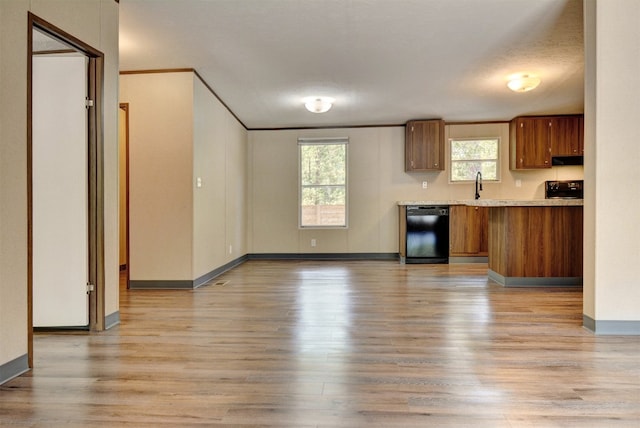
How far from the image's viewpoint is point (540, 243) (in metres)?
4.44

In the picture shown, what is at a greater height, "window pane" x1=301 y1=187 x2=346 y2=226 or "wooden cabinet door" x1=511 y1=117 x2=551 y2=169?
"wooden cabinet door" x1=511 y1=117 x2=551 y2=169

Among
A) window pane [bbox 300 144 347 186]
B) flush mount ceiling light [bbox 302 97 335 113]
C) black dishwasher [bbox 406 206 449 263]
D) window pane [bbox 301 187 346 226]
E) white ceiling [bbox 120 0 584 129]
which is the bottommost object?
black dishwasher [bbox 406 206 449 263]

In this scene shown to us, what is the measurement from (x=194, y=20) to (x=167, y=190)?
1923 millimetres

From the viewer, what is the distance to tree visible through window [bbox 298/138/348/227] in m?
7.27

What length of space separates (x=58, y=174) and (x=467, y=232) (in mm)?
5811

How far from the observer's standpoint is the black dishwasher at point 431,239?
659 cm

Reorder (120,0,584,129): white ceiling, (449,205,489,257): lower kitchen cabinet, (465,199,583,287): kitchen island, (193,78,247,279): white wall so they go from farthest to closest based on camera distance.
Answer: (449,205,489,257): lower kitchen cabinet, (193,78,247,279): white wall, (465,199,583,287): kitchen island, (120,0,584,129): white ceiling

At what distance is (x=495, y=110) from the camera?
630 centimetres

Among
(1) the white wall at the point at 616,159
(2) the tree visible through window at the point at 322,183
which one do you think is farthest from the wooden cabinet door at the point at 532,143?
(1) the white wall at the point at 616,159

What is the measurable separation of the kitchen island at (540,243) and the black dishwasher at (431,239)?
2027 mm

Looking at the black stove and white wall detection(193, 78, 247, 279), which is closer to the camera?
white wall detection(193, 78, 247, 279)

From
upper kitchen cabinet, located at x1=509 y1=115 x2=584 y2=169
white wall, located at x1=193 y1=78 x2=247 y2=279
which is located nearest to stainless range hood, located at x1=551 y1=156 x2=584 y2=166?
upper kitchen cabinet, located at x1=509 y1=115 x2=584 y2=169

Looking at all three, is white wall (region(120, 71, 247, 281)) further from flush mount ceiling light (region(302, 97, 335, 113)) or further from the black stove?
the black stove

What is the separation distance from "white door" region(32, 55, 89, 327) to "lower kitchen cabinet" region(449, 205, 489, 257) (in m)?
5.46
